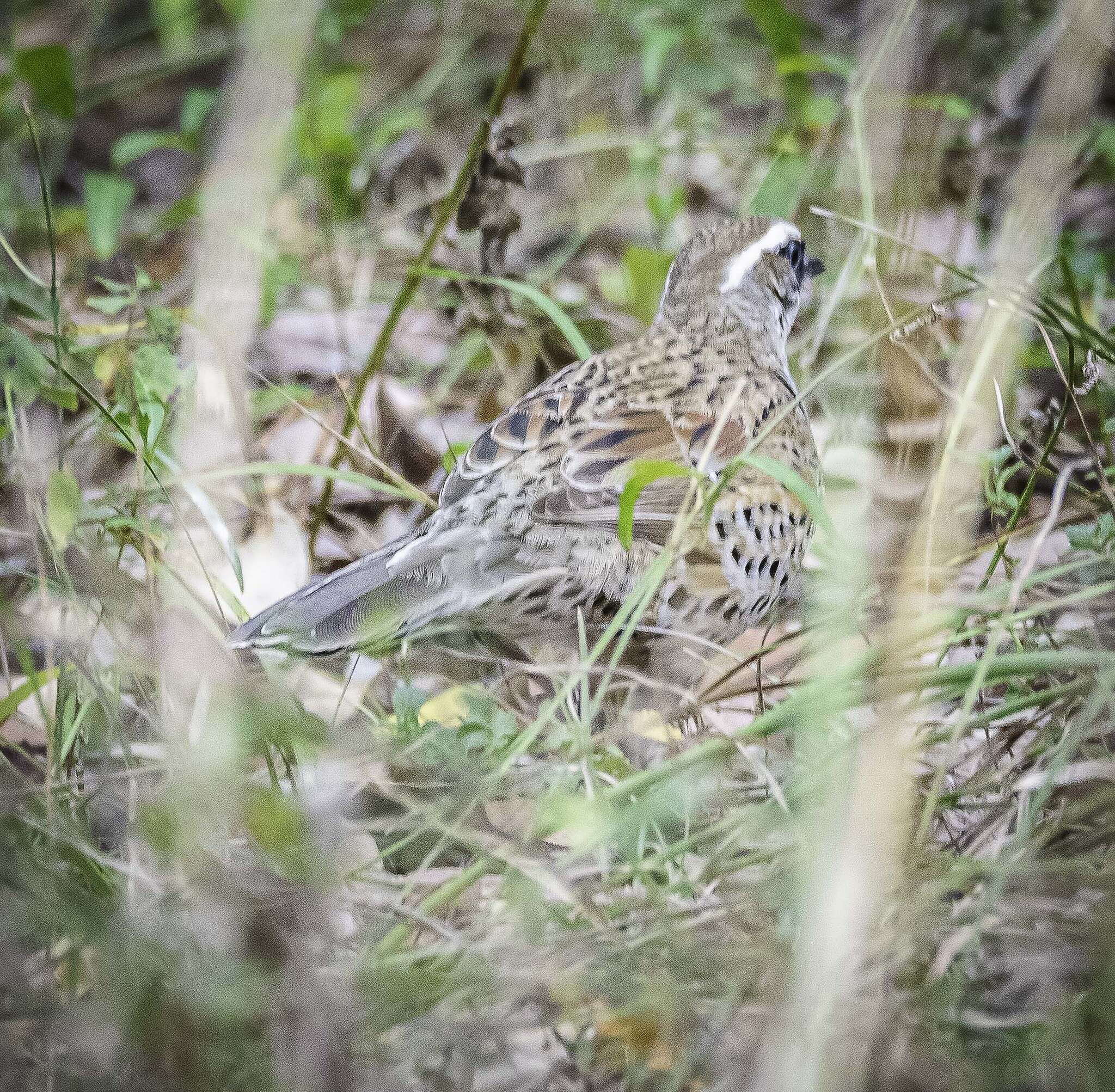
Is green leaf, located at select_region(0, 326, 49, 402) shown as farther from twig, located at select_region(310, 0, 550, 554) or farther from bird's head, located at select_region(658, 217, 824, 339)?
bird's head, located at select_region(658, 217, 824, 339)

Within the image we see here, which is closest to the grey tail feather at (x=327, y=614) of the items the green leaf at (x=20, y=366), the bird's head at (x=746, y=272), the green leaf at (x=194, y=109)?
the green leaf at (x=20, y=366)

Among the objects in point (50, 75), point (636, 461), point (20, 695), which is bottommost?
point (20, 695)

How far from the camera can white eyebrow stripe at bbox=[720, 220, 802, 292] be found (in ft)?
12.8

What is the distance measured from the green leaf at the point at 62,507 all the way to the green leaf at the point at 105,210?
9.80 ft

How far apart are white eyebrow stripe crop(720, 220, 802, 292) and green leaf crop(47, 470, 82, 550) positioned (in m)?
2.08

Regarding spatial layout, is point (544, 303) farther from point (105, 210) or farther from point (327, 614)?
point (105, 210)

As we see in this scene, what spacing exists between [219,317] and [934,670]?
152cm

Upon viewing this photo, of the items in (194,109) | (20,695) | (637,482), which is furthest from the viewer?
(194,109)

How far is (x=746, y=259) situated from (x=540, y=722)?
2.00 meters

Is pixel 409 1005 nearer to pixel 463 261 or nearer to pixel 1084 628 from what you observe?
pixel 1084 628

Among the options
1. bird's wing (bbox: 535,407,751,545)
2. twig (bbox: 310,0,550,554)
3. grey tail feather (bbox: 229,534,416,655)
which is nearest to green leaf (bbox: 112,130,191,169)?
twig (bbox: 310,0,550,554)

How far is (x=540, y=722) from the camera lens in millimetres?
2346

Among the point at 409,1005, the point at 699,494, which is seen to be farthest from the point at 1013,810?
the point at 409,1005

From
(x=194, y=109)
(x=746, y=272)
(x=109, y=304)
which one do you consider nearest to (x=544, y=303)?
(x=746, y=272)
